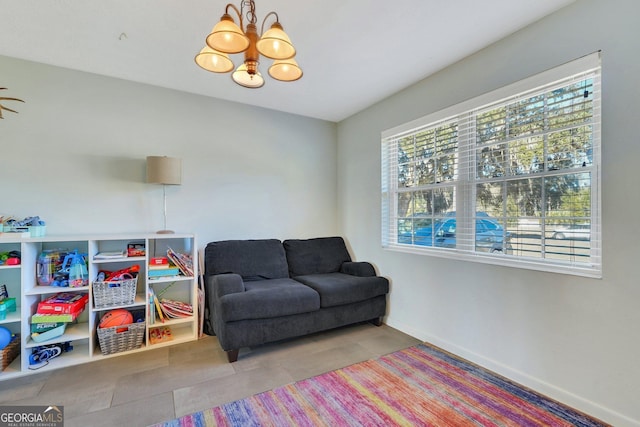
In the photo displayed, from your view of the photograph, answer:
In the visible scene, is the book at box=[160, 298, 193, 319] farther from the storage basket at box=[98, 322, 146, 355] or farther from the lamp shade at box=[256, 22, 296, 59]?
the lamp shade at box=[256, 22, 296, 59]

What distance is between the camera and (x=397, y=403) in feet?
5.91

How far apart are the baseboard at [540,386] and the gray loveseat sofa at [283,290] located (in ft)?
2.47

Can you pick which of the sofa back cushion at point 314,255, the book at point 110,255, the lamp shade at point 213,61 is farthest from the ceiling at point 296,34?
the sofa back cushion at point 314,255

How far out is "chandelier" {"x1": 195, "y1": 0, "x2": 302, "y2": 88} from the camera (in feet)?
4.37

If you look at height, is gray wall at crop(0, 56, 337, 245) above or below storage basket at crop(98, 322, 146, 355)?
above

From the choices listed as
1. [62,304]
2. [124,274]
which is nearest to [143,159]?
[124,274]

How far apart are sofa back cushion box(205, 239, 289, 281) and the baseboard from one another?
164 centimetres

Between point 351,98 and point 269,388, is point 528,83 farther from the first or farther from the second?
point 269,388

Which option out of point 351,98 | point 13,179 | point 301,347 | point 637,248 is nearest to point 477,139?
point 637,248

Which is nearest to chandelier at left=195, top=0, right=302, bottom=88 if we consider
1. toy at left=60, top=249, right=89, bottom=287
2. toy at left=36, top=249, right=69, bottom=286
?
toy at left=60, top=249, right=89, bottom=287

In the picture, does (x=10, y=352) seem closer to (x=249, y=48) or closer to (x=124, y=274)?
(x=124, y=274)

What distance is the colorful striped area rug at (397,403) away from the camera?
5.39 feet

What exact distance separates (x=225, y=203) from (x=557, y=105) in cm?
301

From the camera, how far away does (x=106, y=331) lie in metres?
2.37
